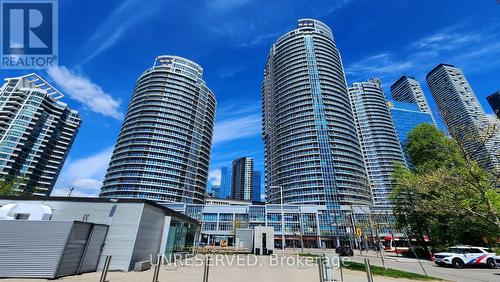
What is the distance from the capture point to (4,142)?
320ft

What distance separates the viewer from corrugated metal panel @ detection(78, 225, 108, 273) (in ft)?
42.7

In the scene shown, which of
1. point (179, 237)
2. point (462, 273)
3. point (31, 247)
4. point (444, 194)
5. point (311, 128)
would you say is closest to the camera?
point (444, 194)

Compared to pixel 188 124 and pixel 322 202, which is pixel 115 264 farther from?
pixel 188 124

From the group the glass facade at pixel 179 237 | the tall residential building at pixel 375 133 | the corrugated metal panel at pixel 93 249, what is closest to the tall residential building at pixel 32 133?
the glass facade at pixel 179 237

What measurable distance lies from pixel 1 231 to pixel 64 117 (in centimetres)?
15352

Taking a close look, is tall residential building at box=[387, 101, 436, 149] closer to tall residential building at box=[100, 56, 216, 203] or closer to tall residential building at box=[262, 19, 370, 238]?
tall residential building at box=[262, 19, 370, 238]

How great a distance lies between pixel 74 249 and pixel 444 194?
1744 centimetres

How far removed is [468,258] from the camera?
65.2 feet

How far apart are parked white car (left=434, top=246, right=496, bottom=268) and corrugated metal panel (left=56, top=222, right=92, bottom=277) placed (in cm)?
2832

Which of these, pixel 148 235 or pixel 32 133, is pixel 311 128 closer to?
pixel 148 235

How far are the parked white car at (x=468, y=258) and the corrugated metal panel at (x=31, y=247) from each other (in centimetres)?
2889

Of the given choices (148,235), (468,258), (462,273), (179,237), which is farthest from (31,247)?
(468,258)

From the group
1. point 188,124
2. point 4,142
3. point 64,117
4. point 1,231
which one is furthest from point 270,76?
point 1,231

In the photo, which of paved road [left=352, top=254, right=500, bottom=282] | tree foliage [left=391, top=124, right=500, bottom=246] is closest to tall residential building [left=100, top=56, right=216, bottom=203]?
tree foliage [left=391, top=124, right=500, bottom=246]
